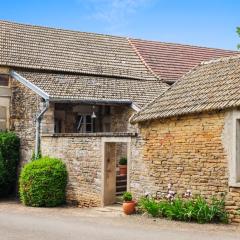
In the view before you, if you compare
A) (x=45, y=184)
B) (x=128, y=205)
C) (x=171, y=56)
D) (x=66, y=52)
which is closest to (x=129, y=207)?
(x=128, y=205)

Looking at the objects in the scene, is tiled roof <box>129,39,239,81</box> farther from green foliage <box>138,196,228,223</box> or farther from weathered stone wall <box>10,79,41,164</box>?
green foliage <box>138,196,228,223</box>

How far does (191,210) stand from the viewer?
13.6m

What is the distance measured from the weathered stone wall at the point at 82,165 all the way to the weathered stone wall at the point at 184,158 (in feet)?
5.73

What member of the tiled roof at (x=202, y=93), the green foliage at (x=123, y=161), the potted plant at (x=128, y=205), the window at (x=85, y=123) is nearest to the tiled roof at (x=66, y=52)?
the window at (x=85, y=123)

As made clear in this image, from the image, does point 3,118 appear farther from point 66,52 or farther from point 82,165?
point 82,165

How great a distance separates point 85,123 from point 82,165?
583 centimetres

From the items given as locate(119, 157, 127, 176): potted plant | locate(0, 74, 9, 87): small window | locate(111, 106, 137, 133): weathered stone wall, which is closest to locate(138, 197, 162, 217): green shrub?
locate(119, 157, 127, 176): potted plant

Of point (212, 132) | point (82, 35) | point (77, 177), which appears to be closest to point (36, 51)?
point (82, 35)

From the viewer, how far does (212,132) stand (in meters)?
13.9

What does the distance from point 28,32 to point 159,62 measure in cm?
706

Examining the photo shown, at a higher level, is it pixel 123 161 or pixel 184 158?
pixel 184 158

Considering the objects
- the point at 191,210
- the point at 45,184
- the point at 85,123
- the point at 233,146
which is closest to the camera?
the point at 233,146

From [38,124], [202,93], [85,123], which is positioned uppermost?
[202,93]

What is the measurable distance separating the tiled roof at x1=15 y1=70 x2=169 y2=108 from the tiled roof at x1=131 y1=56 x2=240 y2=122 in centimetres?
488
